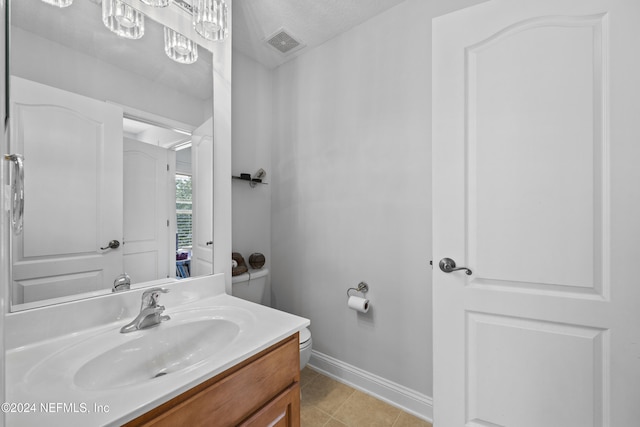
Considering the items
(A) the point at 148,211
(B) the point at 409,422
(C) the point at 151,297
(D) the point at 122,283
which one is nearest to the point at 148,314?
(C) the point at 151,297

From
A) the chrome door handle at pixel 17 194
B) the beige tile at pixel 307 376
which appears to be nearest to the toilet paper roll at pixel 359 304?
the beige tile at pixel 307 376

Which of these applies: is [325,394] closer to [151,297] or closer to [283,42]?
[151,297]

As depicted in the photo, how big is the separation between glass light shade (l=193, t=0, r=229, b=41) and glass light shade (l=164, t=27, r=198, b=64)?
0.26 ft

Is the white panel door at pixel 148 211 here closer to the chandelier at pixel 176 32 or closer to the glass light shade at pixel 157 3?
the chandelier at pixel 176 32

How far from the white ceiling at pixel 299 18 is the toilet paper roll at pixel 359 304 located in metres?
1.78

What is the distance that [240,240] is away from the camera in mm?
2029

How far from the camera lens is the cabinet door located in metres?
0.82

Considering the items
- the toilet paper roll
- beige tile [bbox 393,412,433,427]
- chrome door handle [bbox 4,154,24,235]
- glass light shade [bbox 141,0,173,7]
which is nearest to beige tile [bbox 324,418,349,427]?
beige tile [bbox 393,412,433,427]

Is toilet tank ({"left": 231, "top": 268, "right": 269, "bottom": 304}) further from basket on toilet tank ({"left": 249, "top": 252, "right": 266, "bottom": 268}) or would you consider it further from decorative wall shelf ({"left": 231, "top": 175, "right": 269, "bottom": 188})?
decorative wall shelf ({"left": 231, "top": 175, "right": 269, "bottom": 188})

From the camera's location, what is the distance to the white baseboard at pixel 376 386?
1.52 m

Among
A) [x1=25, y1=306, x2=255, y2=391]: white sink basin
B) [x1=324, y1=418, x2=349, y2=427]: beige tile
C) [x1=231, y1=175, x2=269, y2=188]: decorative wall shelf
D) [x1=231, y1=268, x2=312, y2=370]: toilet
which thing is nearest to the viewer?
[x1=25, y1=306, x2=255, y2=391]: white sink basin

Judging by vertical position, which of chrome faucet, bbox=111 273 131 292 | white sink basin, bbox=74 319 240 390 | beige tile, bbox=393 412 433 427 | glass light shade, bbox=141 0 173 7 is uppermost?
glass light shade, bbox=141 0 173 7

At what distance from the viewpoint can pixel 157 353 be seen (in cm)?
91

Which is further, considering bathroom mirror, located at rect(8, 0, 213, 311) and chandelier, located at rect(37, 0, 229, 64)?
chandelier, located at rect(37, 0, 229, 64)
